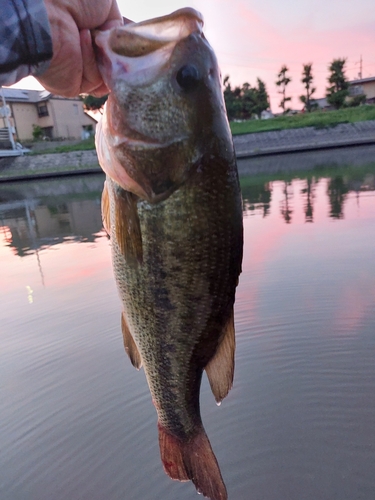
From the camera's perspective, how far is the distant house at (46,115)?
43.4 m

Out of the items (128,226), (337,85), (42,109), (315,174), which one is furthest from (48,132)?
(128,226)

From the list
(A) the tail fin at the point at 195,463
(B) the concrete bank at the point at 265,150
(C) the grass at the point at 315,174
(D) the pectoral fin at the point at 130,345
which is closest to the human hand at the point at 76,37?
(D) the pectoral fin at the point at 130,345

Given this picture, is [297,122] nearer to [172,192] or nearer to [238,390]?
[238,390]

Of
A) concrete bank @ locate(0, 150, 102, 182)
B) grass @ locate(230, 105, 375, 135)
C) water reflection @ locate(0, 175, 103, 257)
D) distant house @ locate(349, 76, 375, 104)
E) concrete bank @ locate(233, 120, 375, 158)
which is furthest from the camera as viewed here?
distant house @ locate(349, 76, 375, 104)

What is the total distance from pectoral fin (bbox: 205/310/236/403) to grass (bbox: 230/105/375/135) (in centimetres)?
3294

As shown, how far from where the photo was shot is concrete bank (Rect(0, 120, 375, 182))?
1150 inches

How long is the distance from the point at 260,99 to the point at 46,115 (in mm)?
22910

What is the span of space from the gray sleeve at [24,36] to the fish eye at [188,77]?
430 millimetres

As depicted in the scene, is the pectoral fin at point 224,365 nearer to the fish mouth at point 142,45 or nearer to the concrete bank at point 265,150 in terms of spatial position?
the fish mouth at point 142,45

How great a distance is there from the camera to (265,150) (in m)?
30.2

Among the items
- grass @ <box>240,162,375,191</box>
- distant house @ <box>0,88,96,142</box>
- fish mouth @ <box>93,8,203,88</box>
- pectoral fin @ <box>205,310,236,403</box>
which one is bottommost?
grass @ <box>240,162,375,191</box>

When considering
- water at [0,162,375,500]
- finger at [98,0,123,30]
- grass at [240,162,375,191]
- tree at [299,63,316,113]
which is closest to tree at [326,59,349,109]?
tree at [299,63,316,113]

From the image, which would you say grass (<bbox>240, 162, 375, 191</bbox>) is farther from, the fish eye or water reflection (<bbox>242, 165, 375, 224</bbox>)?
the fish eye

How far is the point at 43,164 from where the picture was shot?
3341 centimetres
